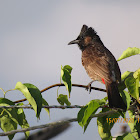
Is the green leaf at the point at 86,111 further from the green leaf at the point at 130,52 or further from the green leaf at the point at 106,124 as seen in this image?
the green leaf at the point at 130,52

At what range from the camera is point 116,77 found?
413 cm

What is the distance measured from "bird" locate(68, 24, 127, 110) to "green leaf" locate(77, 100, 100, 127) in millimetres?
208

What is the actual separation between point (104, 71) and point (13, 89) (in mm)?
1923

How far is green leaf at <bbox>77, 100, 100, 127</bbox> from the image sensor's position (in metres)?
2.81

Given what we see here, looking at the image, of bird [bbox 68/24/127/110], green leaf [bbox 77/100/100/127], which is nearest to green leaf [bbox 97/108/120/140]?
bird [bbox 68/24/127/110]

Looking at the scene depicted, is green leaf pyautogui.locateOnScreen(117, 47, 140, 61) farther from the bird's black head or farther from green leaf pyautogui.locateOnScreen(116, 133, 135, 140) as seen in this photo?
the bird's black head

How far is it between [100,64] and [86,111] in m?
2.04

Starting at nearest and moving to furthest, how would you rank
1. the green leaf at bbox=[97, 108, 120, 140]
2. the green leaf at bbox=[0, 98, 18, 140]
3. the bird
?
the green leaf at bbox=[0, 98, 18, 140], the green leaf at bbox=[97, 108, 120, 140], the bird

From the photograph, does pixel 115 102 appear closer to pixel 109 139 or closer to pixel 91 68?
pixel 109 139

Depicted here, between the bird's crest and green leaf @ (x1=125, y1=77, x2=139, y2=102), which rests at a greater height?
the bird's crest

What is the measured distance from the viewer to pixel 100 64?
4.80 meters

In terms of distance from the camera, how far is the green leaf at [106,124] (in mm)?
3227

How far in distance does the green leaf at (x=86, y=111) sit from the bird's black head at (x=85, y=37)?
3035 millimetres

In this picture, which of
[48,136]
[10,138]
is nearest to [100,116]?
[10,138]
